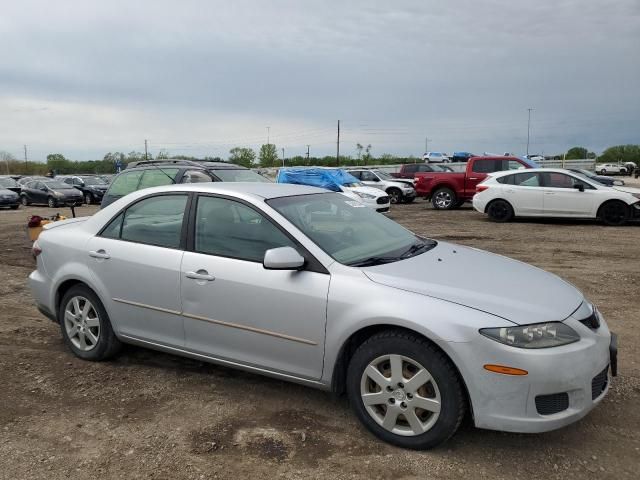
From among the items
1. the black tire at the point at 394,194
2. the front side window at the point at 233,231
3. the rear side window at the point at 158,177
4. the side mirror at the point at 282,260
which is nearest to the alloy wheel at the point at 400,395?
the side mirror at the point at 282,260

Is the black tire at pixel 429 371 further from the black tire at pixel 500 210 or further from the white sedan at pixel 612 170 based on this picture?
the white sedan at pixel 612 170

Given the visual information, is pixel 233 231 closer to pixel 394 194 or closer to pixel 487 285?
pixel 487 285

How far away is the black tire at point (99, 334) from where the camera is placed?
4.43 meters

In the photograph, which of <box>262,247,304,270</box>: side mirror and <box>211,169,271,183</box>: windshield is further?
<box>211,169,271,183</box>: windshield

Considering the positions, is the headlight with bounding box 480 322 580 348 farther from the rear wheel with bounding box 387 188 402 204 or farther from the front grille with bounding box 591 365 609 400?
the rear wheel with bounding box 387 188 402 204

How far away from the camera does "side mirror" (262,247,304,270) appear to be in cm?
334

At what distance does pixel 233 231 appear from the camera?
3.88 metres

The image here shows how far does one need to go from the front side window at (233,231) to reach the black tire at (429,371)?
0.86m

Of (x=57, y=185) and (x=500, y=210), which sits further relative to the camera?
(x=57, y=185)

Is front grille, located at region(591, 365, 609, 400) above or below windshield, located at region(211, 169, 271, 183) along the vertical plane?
below

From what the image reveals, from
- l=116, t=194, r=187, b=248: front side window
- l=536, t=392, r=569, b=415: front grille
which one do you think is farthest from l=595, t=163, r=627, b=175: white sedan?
l=536, t=392, r=569, b=415: front grille

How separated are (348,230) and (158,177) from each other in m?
6.72

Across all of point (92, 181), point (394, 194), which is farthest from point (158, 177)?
point (92, 181)

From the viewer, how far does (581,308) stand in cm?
332
